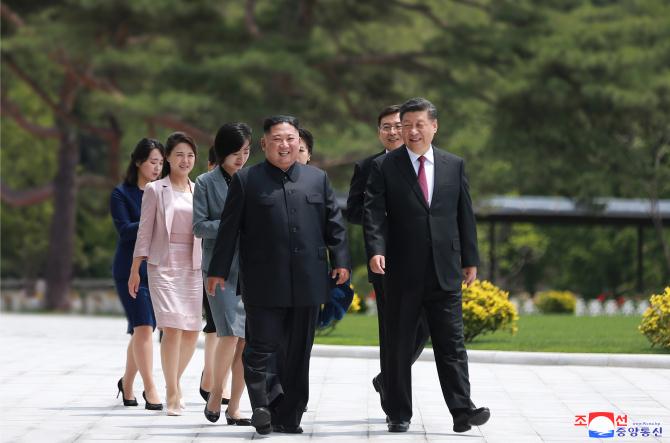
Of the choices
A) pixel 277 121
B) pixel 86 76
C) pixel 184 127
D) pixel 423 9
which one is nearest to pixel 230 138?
pixel 277 121

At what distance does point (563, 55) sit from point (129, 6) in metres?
10.2

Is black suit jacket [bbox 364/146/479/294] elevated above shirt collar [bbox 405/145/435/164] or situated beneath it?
situated beneath

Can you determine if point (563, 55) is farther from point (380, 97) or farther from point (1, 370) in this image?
point (1, 370)

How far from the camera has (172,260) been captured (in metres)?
10.7

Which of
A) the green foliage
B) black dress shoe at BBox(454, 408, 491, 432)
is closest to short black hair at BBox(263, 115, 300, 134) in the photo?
black dress shoe at BBox(454, 408, 491, 432)

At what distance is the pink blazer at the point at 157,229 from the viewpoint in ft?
35.1

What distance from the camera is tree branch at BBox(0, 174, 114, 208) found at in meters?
41.9

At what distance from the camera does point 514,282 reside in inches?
2239

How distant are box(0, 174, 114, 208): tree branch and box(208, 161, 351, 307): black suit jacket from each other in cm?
3156

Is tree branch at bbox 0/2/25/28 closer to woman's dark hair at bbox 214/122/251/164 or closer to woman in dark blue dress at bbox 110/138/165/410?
woman in dark blue dress at bbox 110/138/165/410

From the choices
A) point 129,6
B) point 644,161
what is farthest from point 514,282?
point 129,6

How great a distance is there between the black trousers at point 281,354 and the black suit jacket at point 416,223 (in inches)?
24.8

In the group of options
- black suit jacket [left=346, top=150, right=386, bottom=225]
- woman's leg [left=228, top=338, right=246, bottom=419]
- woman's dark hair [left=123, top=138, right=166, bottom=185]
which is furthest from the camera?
woman's dark hair [left=123, top=138, right=166, bottom=185]

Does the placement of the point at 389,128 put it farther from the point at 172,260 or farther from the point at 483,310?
the point at 483,310
